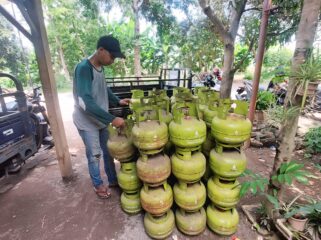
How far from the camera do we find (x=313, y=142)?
11.3 ft

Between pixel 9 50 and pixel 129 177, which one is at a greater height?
pixel 9 50

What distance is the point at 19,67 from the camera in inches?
476

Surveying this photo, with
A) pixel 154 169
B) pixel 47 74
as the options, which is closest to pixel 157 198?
pixel 154 169

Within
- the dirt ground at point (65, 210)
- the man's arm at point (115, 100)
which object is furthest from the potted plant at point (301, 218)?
the man's arm at point (115, 100)

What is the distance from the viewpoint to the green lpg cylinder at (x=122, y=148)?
6.32ft

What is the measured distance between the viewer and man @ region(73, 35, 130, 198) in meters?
1.94

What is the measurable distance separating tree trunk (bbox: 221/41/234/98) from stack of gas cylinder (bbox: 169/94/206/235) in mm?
1922

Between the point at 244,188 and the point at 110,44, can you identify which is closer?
the point at 244,188

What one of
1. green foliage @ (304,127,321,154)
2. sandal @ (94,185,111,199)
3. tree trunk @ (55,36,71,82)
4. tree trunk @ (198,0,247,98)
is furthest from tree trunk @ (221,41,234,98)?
tree trunk @ (55,36,71,82)

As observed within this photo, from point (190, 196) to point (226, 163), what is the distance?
42cm

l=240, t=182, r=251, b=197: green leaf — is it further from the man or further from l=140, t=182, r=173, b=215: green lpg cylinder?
the man

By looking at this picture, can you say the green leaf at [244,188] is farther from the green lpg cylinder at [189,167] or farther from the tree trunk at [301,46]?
the tree trunk at [301,46]

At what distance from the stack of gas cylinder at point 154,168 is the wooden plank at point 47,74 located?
1390 millimetres

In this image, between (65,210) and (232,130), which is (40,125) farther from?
(232,130)
